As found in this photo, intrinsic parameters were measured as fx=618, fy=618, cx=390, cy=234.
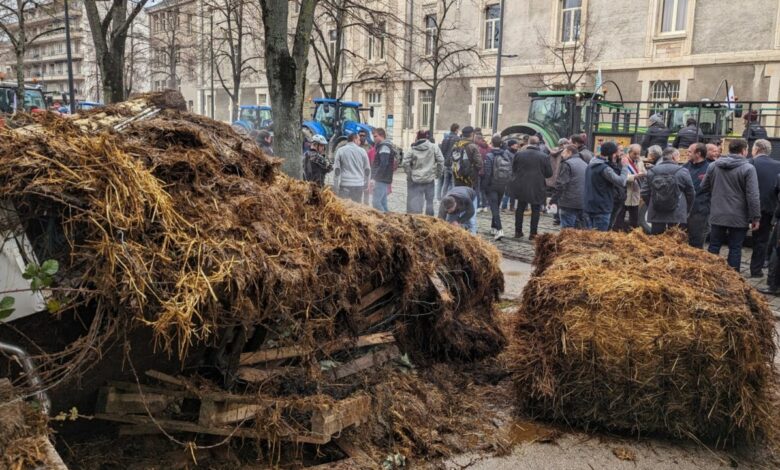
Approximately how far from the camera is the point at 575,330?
14.0 feet

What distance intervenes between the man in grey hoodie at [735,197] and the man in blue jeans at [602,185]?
4.61 ft

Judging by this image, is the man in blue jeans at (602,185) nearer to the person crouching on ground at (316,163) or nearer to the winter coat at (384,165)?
the winter coat at (384,165)

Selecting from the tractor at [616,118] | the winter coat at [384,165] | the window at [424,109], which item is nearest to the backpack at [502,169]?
the winter coat at [384,165]

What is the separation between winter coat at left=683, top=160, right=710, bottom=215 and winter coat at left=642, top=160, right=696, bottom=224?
300 millimetres

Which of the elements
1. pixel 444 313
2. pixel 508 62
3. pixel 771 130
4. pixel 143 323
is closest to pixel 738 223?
pixel 444 313

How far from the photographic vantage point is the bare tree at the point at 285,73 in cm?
891

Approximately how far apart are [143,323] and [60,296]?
0.42 metres

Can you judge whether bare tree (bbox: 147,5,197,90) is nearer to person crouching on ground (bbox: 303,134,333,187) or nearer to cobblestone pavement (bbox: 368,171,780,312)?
cobblestone pavement (bbox: 368,171,780,312)

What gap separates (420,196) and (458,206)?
2941 millimetres

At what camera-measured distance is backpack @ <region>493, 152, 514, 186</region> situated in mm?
12406

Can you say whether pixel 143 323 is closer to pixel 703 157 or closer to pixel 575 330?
pixel 575 330

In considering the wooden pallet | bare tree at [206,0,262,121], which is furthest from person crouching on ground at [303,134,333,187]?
bare tree at [206,0,262,121]

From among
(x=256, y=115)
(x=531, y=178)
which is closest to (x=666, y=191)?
(x=531, y=178)

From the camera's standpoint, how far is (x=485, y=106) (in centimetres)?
3278
